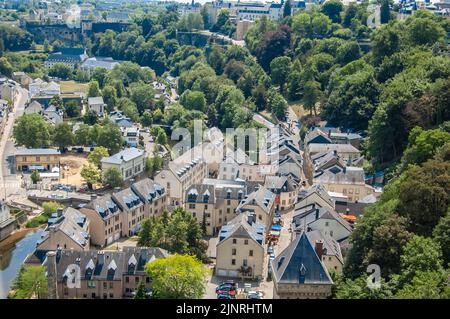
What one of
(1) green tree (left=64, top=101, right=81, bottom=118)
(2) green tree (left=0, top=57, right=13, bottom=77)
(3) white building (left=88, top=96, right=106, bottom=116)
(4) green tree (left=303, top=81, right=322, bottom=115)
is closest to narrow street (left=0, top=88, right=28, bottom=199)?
(1) green tree (left=64, top=101, right=81, bottom=118)

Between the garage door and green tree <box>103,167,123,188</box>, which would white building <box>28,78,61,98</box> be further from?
the garage door

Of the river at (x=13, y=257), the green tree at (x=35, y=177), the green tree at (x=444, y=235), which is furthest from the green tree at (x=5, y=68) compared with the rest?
the green tree at (x=444, y=235)

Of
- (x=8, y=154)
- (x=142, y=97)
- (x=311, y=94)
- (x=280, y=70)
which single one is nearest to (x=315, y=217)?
(x=311, y=94)

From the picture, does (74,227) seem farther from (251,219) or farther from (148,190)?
(251,219)

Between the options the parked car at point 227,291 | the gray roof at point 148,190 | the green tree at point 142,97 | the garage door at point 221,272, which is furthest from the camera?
the green tree at point 142,97

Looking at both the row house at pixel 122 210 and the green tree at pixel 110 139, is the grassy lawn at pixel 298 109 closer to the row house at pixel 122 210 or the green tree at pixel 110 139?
the green tree at pixel 110 139
